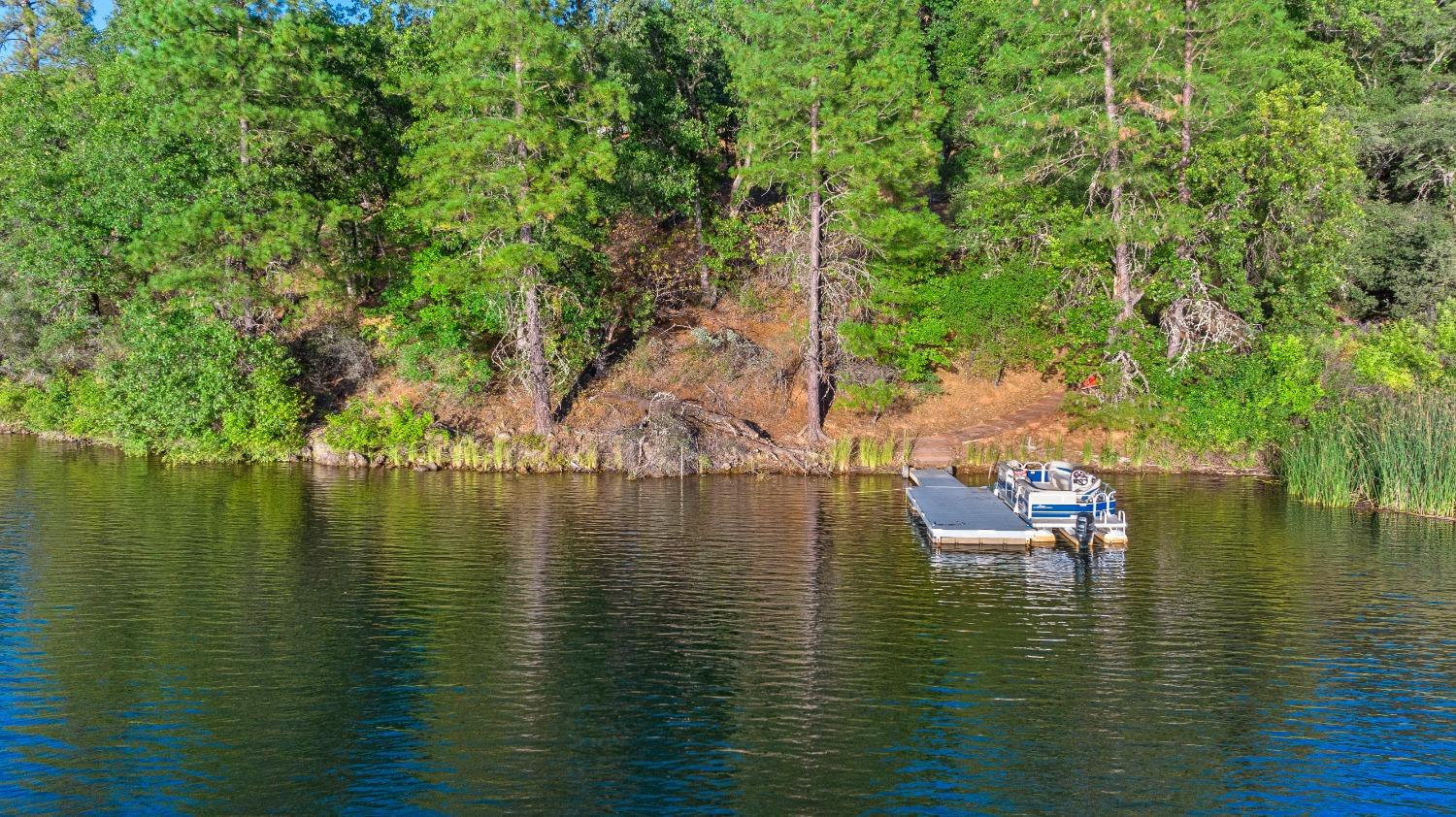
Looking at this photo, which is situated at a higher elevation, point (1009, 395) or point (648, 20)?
point (648, 20)

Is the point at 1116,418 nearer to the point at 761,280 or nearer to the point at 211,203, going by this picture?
the point at 761,280

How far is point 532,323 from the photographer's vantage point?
4669 cm

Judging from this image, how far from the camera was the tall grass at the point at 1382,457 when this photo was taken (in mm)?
36562

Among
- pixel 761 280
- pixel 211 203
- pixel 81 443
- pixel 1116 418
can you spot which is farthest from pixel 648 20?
pixel 81 443

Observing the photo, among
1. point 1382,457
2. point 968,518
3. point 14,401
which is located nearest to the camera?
point 968,518

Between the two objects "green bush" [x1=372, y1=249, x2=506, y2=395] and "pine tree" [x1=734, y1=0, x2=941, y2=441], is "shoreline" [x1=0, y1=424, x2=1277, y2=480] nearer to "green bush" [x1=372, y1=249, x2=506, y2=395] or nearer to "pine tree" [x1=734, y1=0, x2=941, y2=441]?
"pine tree" [x1=734, y1=0, x2=941, y2=441]

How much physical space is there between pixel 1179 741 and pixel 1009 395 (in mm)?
35232

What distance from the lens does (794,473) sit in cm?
4575

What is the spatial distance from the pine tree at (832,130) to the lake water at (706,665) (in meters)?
15.5

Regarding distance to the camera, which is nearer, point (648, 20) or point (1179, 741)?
point (1179, 741)

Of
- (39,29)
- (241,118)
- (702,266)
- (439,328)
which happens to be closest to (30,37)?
(39,29)

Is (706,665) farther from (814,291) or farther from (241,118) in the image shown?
(241,118)

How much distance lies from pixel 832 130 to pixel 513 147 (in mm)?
13503

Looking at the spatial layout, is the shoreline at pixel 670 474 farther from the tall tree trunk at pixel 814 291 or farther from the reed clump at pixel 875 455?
the tall tree trunk at pixel 814 291
